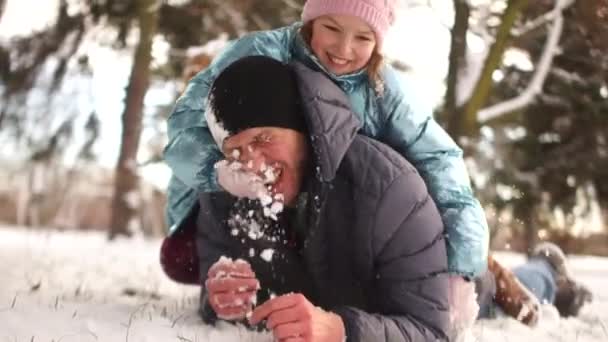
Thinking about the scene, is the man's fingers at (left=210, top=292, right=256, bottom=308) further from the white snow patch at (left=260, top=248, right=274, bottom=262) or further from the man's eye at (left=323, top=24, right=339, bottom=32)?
the man's eye at (left=323, top=24, right=339, bottom=32)

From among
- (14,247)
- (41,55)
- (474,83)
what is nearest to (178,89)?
(41,55)

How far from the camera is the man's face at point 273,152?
707 millimetres

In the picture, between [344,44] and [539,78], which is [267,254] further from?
[539,78]

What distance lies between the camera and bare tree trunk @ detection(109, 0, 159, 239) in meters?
1.14

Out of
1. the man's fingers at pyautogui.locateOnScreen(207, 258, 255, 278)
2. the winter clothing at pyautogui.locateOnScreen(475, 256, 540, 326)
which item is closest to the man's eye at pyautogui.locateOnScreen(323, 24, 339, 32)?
the man's fingers at pyautogui.locateOnScreen(207, 258, 255, 278)

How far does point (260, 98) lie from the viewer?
2.30 ft

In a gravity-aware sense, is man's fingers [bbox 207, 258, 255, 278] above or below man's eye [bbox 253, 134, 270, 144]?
below

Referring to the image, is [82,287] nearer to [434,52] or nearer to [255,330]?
[255,330]

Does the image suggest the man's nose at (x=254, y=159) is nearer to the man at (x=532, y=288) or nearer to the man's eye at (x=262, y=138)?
the man's eye at (x=262, y=138)

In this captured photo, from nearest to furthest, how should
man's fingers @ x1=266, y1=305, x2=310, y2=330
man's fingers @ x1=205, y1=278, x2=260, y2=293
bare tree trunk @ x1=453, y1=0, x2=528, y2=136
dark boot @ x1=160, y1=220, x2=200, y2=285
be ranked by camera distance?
1. man's fingers @ x1=266, y1=305, x2=310, y2=330
2. man's fingers @ x1=205, y1=278, x2=260, y2=293
3. dark boot @ x1=160, y1=220, x2=200, y2=285
4. bare tree trunk @ x1=453, y1=0, x2=528, y2=136

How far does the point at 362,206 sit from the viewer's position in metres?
0.70

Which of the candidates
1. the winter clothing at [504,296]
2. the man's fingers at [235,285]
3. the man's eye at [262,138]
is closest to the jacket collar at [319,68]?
the man's eye at [262,138]

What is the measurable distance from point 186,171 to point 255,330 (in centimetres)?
19

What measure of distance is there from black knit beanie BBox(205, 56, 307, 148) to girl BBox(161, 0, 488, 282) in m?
0.06
